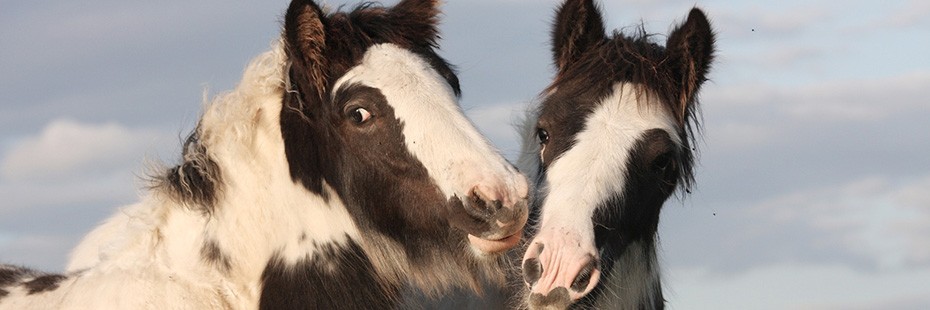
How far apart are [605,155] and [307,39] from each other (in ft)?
4.85

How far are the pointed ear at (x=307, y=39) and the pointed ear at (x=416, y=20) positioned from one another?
369 mm

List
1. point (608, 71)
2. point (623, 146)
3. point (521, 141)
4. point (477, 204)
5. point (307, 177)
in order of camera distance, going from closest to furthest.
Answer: point (477, 204)
point (307, 177)
point (623, 146)
point (608, 71)
point (521, 141)

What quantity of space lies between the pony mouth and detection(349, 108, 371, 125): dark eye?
615 mm

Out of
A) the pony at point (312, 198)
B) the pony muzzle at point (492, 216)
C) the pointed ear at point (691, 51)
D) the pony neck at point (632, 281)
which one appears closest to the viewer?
the pony muzzle at point (492, 216)

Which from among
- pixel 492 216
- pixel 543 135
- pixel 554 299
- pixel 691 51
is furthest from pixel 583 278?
→ pixel 691 51

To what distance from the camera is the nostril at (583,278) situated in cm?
530

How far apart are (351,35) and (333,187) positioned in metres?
0.64

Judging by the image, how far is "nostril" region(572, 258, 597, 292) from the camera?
5.30m

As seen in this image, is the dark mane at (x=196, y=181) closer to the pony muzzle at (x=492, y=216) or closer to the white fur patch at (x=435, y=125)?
the white fur patch at (x=435, y=125)

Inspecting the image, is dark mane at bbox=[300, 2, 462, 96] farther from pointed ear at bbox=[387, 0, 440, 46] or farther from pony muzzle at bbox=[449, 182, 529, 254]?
pony muzzle at bbox=[449, 182, 529, 254]

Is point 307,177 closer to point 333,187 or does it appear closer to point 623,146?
point 333,187

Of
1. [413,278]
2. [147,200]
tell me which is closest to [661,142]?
[413,278]

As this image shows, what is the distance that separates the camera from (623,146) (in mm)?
5988

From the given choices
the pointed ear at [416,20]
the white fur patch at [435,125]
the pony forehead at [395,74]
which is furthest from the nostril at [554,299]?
the pointed ear at [416,20]
